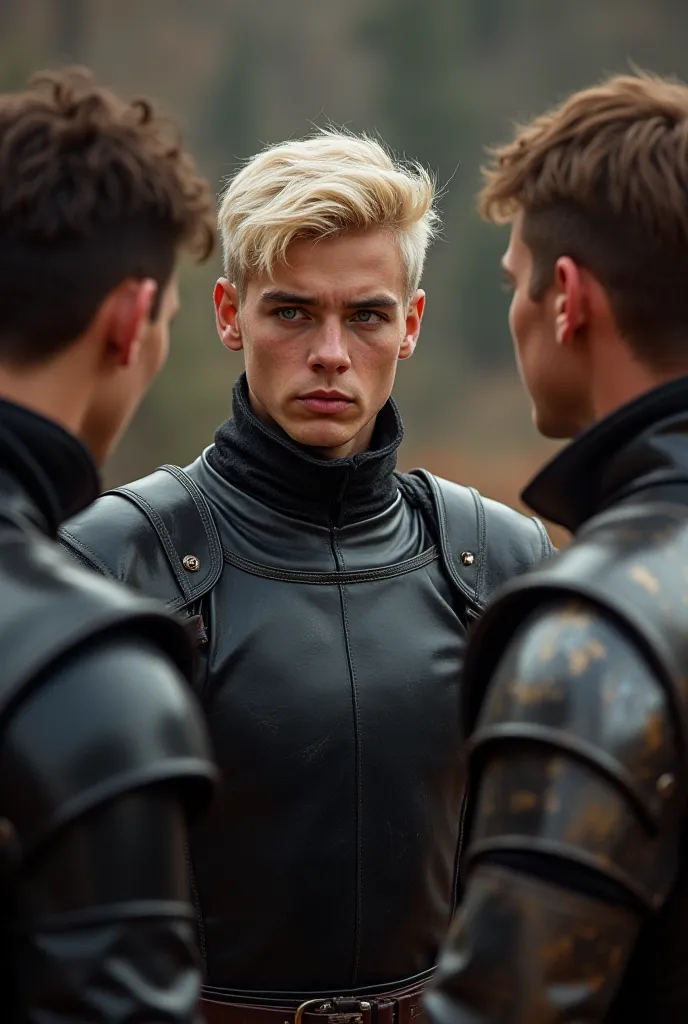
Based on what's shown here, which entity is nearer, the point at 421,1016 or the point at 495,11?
the point at 421,1016

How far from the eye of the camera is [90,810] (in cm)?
168

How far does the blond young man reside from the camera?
2.90 metres

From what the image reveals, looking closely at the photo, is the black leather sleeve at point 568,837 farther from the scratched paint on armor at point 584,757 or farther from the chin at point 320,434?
the chin at point 320,434

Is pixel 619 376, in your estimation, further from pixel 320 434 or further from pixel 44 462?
pixel 320 434

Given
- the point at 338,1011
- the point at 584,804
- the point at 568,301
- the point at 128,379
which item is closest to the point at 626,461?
the point at 568,301

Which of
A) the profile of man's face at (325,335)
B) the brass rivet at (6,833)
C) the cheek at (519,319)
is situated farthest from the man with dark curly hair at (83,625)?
the profile of man's face at (325,335)

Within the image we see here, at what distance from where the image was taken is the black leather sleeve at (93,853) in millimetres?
1665

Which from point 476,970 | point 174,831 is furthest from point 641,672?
point 174,831

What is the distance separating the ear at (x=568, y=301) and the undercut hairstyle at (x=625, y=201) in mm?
19

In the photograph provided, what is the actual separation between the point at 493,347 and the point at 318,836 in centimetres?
2227

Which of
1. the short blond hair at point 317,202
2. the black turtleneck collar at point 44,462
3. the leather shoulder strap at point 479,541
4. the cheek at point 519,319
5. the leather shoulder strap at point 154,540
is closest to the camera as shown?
the black turtleneck collar at point 44,462

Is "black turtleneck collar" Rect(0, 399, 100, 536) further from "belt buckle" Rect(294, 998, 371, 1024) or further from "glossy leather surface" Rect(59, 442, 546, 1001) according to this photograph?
→ "belt buckle" Rect(294, 998, 371, 1024)

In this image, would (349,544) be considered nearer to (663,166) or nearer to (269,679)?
(269,679)

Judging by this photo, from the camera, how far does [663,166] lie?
82.3 inches
